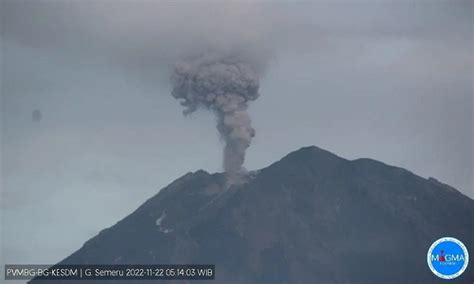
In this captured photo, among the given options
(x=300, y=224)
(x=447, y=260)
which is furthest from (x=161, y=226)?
(x=447, y=260)

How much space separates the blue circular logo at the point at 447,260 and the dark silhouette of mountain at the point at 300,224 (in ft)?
156

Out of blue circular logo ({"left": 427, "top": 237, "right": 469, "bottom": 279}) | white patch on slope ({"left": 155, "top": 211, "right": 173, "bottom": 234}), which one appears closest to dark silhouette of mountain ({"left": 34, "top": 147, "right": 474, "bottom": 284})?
white patch on slope ({"left": 155, "top": 211, "right": 173, "bottom": 234})

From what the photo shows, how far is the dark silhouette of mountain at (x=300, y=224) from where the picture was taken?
352ft

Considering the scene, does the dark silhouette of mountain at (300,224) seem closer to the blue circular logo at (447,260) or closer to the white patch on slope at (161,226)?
the white patch on slope at (161,226)

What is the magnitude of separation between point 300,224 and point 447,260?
77053 mm

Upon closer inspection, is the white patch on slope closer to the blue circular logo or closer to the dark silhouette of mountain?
the dark silhouette of mountain

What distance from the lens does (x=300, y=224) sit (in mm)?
121688

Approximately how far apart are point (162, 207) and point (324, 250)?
21599mm

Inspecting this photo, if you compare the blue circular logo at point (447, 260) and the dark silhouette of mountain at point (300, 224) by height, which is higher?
the dark silhouette of mountain at point (300, 224)

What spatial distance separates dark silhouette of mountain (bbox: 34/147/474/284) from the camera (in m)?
107

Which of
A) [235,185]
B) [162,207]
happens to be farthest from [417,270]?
[162,207]

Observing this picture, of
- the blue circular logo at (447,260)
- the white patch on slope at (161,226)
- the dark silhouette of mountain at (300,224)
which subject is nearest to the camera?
the blue circular logo at (447,260)

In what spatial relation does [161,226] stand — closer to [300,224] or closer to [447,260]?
[300,224]

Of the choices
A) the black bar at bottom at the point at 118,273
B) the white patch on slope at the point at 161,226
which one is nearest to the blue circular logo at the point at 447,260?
the black bar at bottom at the point at 118,273
